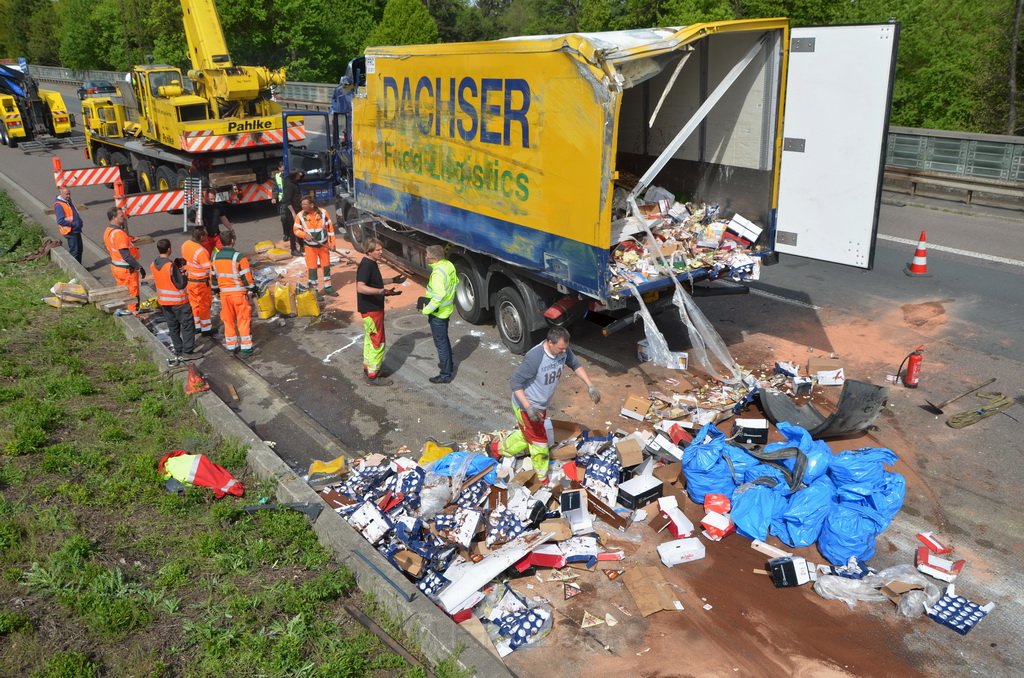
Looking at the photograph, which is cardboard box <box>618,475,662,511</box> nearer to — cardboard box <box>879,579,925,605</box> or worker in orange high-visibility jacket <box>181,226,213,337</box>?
cardboard box <box>879,579,925,605</box>

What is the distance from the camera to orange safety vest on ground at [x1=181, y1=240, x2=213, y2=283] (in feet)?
29.4

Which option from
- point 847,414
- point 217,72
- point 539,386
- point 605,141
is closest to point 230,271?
point 539,386

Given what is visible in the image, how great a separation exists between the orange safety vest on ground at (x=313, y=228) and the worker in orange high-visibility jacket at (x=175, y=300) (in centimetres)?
192

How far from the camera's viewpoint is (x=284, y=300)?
10281 millimetres

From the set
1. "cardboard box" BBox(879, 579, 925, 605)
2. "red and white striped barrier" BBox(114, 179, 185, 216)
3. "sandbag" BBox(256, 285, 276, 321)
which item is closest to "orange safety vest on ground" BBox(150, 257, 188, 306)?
"sandbag" BBox(256, 285, 276, 321)

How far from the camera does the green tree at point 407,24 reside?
40750 millimetres

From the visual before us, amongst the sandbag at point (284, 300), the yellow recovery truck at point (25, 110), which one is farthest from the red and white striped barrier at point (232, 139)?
the yellow recovery truck at point (25, 110)

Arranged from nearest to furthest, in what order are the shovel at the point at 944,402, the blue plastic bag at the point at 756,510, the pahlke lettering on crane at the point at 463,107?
the blue plastic bag at the point at 756,510 → the shovel at the point at 944,402 → the pahlke lettering on crane at the point at 463,107

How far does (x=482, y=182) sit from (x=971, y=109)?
20.5 m

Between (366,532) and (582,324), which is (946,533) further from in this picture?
(582,324)

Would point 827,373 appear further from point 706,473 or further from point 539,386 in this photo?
point 539,386

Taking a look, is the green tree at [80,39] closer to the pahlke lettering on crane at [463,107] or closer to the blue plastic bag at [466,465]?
the pahlke lettering on crane at [463,107]

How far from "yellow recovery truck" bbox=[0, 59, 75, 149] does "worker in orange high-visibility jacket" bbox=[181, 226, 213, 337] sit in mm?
21469

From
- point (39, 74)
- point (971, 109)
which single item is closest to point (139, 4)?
point (39, 74)
